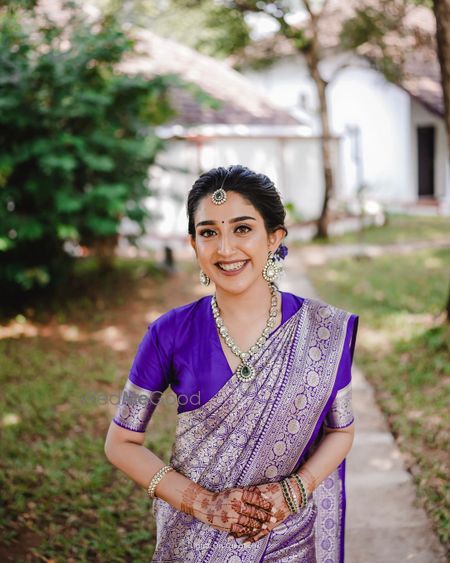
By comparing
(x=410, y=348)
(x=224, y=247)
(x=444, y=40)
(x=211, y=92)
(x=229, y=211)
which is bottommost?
(x=410, y=348)

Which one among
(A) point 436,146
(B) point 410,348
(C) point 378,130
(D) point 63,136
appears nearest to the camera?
(B) point 410,348

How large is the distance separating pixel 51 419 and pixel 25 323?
2754 millimetres

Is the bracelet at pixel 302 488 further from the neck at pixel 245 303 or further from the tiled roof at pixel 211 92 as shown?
the tiled roof at pixel 211 92

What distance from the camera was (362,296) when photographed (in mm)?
8352

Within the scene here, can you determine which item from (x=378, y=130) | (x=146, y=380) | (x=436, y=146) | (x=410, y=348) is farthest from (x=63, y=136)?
(x=436, y=146)

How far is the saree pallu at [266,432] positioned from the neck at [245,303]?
10cm

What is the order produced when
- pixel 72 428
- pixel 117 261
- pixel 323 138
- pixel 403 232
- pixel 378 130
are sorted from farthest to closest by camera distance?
pixel 378 130, pixel 403 232, pixel 323 138, pixel 117 261, pixel 72 428

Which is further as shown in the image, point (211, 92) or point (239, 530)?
point (211, 92)

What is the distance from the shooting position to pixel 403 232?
14.2m

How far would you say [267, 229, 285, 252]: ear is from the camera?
7.18 feet

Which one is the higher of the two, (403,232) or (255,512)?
(403,232)

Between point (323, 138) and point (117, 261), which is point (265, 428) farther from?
point (323, 138)

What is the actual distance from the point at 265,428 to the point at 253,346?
0.27 meters

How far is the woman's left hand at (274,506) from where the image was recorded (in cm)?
196
